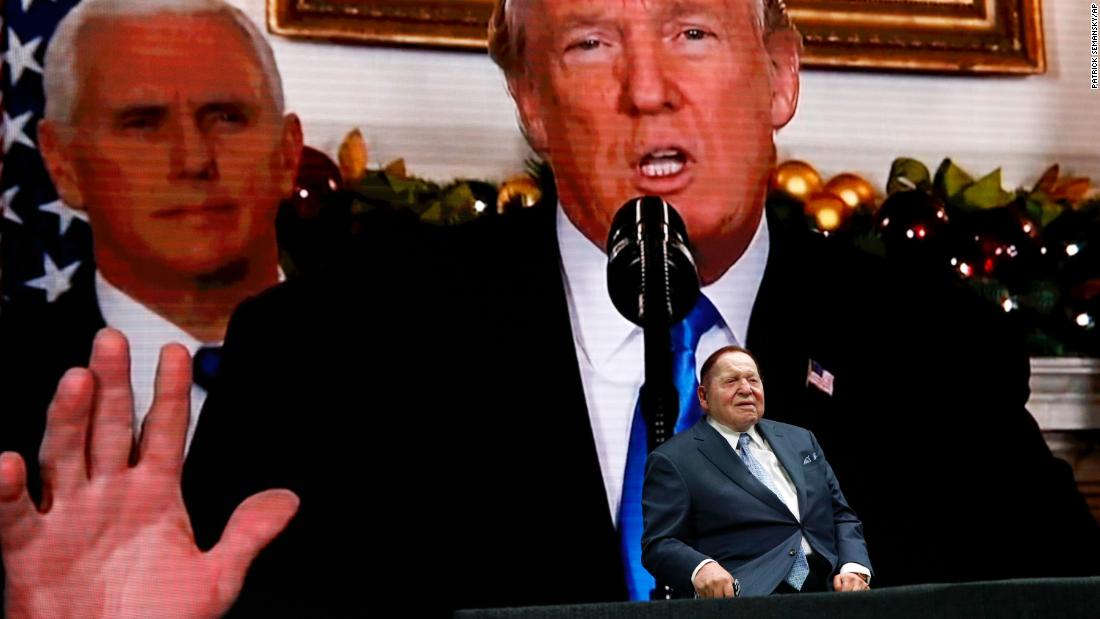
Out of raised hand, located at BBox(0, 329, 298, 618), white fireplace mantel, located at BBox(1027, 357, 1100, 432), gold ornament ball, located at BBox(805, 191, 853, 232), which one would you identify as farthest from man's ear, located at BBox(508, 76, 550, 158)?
white fireplace mantel, located at BBox(1027, 357, 1100, 432)

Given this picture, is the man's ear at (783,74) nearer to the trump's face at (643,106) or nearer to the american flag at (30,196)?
the trump's face at (643,106)

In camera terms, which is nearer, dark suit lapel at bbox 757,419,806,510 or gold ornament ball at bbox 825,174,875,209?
dark suit lapel at bbox 757,419,806,510

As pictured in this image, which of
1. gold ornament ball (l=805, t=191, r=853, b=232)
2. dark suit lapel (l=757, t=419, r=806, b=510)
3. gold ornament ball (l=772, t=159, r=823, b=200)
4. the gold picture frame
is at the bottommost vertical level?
dark suit lapel (l=757, t=419, r=806, b=510)

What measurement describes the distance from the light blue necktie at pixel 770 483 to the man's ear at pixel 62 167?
1426 millimetres

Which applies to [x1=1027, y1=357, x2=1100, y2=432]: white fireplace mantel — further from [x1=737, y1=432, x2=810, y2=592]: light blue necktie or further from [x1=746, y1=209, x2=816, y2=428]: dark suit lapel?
[x1=737, y1=432, x2=810, y2=592]: light blue necktie

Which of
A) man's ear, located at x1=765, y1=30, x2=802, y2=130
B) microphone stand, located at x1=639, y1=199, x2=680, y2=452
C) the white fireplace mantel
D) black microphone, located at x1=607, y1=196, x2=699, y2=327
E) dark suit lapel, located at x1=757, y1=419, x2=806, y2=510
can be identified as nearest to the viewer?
microphone stand, located at x1=639, y1=199, x2=680, y2=452

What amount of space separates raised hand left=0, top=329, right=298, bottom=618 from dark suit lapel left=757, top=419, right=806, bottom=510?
948mm

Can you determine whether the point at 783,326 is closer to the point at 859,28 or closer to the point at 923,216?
the point at 923,216

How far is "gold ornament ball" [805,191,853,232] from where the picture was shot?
3.38m

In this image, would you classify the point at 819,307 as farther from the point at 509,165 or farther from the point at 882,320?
the point at 509,165

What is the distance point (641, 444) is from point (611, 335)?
24cm

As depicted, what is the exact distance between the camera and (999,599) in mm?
1712

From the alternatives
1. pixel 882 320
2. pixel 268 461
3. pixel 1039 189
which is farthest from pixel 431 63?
pixel 1039 189

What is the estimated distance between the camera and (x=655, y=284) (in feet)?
8.44
